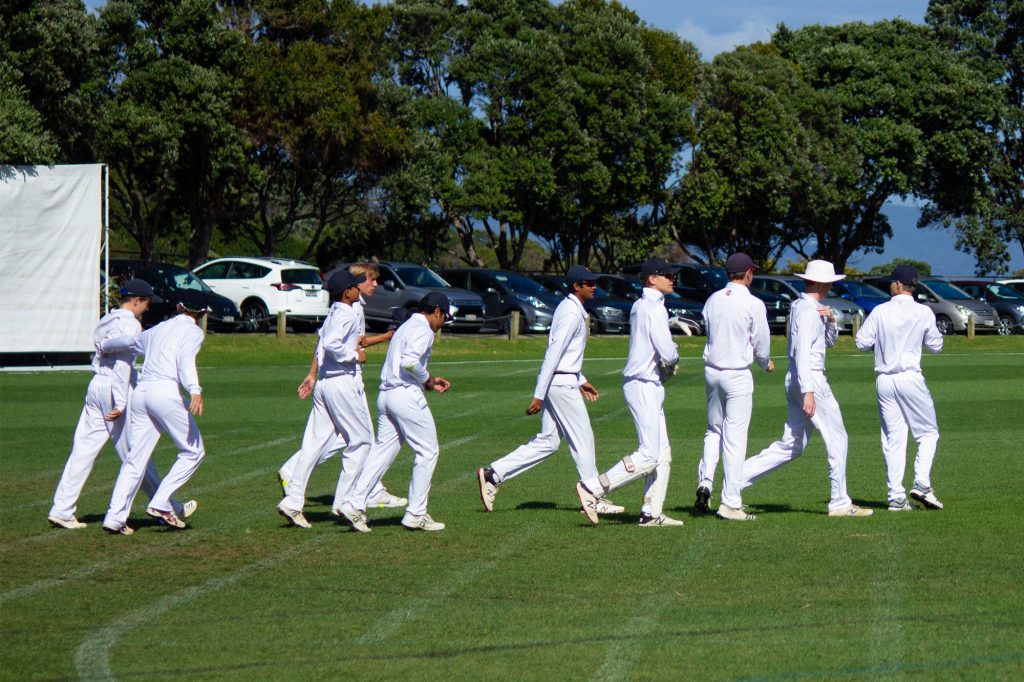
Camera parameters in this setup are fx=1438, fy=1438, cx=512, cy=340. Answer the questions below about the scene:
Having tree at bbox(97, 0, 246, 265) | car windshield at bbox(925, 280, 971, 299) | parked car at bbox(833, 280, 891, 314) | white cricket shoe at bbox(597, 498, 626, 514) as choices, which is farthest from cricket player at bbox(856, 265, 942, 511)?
car windshield at bbox(925, 280, 971, 299)

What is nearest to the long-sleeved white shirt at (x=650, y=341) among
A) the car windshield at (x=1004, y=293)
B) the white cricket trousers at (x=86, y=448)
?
the white cricket trousers at (x=86, y=448)

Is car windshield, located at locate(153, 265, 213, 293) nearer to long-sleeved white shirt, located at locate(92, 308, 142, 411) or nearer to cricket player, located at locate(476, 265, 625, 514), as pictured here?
long-sleeved white shirt, located at locate(92, 308, 142, 411)

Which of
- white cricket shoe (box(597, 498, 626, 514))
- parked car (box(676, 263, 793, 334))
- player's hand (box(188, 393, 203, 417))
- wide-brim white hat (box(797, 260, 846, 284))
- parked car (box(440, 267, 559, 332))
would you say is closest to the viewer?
player's hand (box(188, 393, 203, 417))

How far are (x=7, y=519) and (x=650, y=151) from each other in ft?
139

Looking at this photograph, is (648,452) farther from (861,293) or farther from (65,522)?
(861,293)

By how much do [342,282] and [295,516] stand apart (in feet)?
5.97

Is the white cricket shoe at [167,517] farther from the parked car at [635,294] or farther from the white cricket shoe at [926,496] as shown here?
the parked car at [635,294]

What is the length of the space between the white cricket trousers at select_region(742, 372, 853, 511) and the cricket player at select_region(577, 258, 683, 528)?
2.49ft

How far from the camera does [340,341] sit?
10547 millimetres

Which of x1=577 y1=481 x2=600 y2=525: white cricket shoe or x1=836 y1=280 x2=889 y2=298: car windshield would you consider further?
x1=836 y1=280 x2=889 y2=298: car windshield

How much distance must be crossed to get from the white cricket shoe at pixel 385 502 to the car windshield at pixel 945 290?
35652 millimetres

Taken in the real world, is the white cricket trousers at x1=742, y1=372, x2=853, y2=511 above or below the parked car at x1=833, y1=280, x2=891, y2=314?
below

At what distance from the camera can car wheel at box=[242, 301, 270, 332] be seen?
37.0 metres

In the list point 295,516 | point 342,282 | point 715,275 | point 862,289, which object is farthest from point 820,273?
point 862,289
